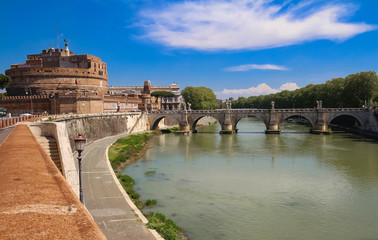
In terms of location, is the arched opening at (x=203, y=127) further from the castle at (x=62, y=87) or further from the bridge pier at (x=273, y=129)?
the bridge pier at (x=273, y=129)

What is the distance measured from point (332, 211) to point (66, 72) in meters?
50.3

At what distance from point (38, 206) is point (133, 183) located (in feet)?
50.2

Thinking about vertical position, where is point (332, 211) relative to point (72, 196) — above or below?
below

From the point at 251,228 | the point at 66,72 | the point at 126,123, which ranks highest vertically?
the point at 66,72

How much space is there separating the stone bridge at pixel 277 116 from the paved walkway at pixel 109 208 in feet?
118

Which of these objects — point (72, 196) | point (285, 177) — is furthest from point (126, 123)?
point (72, 196)

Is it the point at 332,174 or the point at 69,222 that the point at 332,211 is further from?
the point at 69,222

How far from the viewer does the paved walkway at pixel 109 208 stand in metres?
11.0

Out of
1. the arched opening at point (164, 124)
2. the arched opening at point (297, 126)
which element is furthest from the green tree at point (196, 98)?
the arched opening at point (297, 126)

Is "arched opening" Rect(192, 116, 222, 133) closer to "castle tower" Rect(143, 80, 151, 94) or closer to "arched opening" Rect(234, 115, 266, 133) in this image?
"arched opening" Rect(234, 115, 266, 133)

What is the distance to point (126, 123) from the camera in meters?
49.0

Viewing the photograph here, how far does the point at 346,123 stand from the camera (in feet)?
193

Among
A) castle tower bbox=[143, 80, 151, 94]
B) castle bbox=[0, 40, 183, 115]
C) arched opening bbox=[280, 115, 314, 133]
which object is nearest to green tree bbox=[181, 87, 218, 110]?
castle tower bbox=[143, 80, 151, 94]

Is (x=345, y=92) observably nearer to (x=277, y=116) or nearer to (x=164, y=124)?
(x=277, y=116)
